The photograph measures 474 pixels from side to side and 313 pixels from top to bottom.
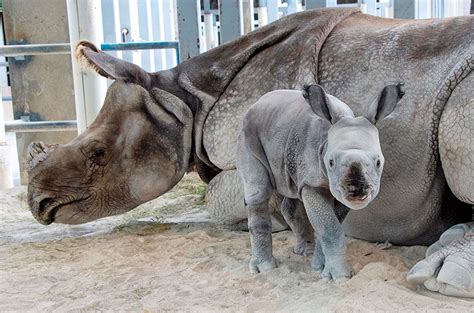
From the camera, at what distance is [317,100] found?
2529 mm

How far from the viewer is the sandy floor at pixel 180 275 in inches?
99.0

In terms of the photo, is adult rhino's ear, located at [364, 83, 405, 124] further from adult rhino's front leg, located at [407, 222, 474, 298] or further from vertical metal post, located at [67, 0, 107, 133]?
vertical metal post, located at [67, 0, 107, 133]

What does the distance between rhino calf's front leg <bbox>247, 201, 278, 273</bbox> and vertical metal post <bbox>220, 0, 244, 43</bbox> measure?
1934 mm

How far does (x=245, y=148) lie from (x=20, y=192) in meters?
3.01

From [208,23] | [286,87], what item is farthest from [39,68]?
[286,87]

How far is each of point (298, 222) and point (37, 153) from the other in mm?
1548

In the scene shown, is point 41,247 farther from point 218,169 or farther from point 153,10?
point 153,10

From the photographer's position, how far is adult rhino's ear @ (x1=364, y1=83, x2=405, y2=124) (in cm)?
250

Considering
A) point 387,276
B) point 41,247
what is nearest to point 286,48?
point 387,276

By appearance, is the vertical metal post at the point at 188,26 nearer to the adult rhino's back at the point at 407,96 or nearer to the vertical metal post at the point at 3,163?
the adult rhino's back at the point at 407,96

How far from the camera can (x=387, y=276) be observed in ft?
8.79

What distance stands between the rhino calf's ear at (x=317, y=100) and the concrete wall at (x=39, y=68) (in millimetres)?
4574

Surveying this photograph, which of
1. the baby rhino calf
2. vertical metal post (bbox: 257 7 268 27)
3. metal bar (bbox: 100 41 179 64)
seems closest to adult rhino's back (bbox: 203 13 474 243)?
the baby rhino calf

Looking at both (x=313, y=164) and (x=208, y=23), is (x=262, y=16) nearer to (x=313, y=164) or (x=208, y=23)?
(x=208, y=23)
